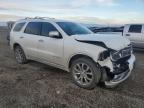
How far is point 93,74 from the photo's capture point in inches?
218

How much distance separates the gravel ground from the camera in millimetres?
4875

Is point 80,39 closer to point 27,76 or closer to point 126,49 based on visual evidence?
point 126,49

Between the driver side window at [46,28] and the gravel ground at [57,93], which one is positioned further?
the driver side window at [46,28]

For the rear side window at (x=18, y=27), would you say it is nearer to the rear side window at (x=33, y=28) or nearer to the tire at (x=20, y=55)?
the rear side window at (x=33, y=28)

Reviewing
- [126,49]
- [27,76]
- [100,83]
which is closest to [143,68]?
[126,49]

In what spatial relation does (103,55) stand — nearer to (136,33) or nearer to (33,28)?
(33,28)

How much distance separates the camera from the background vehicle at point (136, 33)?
492 inches

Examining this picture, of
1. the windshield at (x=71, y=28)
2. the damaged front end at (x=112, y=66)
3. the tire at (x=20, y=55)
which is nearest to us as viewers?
the damaged front end at (x=112, y=66)

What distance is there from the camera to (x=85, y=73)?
583 centimetres

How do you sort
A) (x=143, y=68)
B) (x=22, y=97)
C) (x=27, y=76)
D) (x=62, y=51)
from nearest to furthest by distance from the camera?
(x=22, y=97)
(x=62, y=51)
(x=27, y=76)
(x=143, y=68)

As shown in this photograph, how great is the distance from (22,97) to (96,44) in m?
2.21

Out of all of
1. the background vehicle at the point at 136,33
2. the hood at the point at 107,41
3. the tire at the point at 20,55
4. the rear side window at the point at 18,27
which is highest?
the rear side window at the point at 18,27

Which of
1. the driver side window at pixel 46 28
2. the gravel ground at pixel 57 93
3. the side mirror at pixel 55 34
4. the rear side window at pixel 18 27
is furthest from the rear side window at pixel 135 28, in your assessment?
the side mirror at pixel 55 34

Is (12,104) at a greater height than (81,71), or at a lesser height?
lesser
